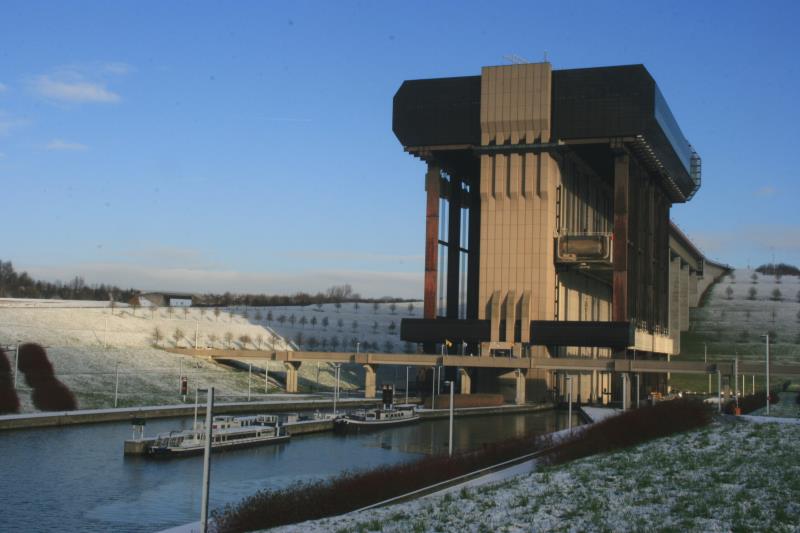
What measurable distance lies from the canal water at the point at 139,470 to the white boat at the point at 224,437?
884 mm

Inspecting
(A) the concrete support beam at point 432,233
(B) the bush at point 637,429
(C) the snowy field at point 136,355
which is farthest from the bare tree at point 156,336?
(B) the bush at point 637,429

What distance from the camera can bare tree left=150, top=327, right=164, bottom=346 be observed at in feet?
505

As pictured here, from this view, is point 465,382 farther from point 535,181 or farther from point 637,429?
point 637,429

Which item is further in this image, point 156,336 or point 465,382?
point 156,336

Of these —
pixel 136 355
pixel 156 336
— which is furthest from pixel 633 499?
pixel 156 336

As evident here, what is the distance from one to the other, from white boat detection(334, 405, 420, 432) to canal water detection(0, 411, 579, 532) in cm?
206

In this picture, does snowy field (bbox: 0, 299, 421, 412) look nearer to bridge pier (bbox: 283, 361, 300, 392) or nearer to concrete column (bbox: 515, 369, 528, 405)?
bridge pier (bbox: 283, 361, 300, 392)

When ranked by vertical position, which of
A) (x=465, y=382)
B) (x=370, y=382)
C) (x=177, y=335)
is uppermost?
(x=177, y=335)

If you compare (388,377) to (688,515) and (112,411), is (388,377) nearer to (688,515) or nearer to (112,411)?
(112,411)

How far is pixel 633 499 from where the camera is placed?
32969mm

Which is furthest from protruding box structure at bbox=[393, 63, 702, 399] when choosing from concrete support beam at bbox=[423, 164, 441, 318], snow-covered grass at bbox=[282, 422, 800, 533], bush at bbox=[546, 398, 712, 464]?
snow-covered grass at bbox=[282, 422, 800, 533]

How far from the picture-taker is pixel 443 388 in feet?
497

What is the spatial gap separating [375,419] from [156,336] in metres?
71.7

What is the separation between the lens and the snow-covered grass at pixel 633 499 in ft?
96.6
